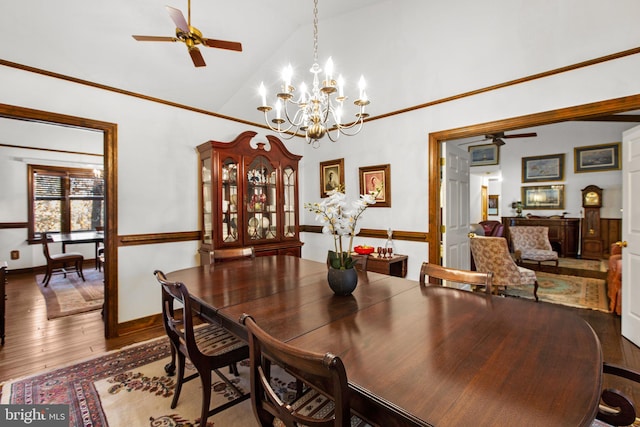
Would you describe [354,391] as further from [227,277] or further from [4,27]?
[4,27]

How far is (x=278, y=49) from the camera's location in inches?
132

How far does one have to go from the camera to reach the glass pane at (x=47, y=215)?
5770mm

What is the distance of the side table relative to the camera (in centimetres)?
333

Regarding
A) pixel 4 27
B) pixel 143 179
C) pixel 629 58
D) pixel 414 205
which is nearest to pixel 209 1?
pixel 4 27

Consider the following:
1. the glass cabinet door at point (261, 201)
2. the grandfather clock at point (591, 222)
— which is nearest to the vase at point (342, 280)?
the glass cabinet door at point (261, 201)

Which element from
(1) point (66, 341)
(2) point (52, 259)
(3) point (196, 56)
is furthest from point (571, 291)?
(2) point (52, 259)

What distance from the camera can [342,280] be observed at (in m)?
1.63

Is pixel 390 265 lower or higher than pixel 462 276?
lower

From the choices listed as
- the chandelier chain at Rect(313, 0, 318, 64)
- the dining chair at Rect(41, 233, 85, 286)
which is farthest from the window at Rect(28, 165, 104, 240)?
the chandelier chain at Rect(313, 0, 318, 64)

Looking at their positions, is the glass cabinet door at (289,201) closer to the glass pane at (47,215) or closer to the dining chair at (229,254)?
the dining chair at (229,254)

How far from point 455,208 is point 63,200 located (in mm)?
7493

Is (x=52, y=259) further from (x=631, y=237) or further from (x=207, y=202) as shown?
(x=631, y=237)

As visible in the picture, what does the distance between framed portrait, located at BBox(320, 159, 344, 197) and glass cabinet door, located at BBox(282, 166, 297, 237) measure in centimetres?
49

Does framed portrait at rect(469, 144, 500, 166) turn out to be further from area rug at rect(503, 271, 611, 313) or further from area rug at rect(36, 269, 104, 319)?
area rug at rect(36, 269, 104, 319)
